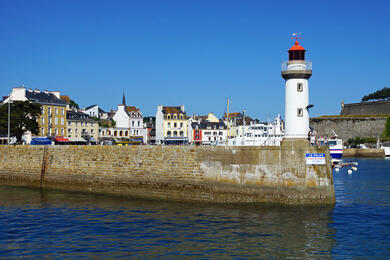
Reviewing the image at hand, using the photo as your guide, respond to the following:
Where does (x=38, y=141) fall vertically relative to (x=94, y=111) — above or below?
below

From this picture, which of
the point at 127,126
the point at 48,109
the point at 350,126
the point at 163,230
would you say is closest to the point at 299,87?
the point at 163,230

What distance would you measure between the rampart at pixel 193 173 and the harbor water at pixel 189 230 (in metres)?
1.15

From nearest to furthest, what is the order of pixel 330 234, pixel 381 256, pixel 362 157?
pixel 381 256, pixel 330 234, pixel 362 157

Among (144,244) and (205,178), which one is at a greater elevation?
(205,178)

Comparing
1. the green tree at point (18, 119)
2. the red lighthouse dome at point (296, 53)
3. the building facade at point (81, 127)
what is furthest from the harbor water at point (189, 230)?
the building facade at point (81, 127)

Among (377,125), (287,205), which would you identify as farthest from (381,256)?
(377,125)

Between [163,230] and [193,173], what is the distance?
8.23 metres

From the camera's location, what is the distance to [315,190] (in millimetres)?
25203

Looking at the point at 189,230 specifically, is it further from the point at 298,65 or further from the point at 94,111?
the point at 94,111

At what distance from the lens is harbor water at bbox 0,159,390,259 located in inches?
672

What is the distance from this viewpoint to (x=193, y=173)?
92.1ft

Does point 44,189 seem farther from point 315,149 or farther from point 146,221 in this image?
point 315,149

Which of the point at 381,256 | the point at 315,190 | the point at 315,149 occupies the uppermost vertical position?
the point at 315,149

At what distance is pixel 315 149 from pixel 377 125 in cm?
8331
